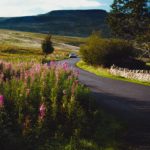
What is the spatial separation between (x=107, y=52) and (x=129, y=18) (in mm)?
29360

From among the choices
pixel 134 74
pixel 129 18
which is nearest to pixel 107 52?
pixel 134 74

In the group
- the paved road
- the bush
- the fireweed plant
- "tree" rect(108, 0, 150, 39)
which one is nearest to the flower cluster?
the bush

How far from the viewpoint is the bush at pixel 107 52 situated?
52812 millimetres

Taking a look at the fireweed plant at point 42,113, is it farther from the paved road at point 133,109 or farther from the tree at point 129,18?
the tree at point 129,18

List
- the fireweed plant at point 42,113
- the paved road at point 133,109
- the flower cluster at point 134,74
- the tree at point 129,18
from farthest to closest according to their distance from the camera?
the tree at point 129,18
the flower cluster at point 134,74
the paved road at point 133,109
the fireweed plant at point 42,113

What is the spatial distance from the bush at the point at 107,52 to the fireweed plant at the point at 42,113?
37233 mm

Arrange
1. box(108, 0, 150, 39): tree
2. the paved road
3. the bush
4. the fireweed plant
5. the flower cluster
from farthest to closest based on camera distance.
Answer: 1. box(108, 0, 150, 39): tree
2. the bush
3. the flower cluster
4. the paved road
5. the fireweed plant

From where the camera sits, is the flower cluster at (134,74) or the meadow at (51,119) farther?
the flower cluster at (134,74)

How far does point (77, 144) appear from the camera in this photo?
39.2 ft

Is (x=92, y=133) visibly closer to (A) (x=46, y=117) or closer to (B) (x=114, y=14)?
(A) (x=46, y=117)

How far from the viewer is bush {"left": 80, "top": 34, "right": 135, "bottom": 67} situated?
173 ft

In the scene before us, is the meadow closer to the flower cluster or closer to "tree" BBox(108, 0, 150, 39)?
the flower cluster

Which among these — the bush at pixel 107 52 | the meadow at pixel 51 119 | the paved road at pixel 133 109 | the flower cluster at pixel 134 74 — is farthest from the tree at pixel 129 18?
the meadow at pixel 51 119

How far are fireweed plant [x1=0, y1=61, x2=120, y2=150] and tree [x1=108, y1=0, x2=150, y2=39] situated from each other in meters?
62.8
